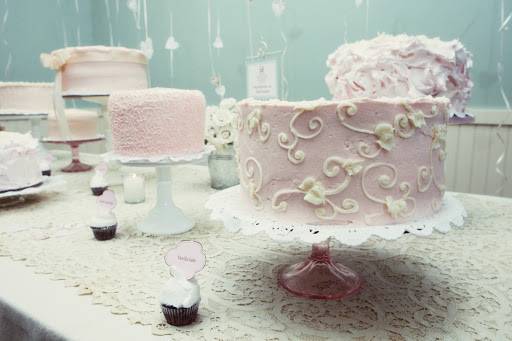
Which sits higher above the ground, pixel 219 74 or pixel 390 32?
pixel 390 32

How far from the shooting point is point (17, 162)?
6.01 feet

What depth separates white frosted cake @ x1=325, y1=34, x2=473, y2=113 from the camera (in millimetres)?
1470

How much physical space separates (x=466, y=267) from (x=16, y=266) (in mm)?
1287

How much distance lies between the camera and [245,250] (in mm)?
1367

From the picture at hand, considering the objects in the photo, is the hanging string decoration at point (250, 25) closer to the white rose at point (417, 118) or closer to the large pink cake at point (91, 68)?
the large pink cake at point (91, 68)

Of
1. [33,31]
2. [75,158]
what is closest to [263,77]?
[75,158]

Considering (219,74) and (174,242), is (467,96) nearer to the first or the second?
(174,242)

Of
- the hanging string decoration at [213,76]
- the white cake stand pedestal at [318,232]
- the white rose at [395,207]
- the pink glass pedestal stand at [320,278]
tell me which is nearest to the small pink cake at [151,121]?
the white cake stand pedestal at [318,232]

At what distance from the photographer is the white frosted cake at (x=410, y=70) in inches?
57.9

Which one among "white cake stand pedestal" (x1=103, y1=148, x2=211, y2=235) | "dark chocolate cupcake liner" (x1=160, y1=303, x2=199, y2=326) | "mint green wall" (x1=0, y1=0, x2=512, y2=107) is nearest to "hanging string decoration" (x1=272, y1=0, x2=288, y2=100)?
"mint green wall" (x1=0, y1=0, x2=512, y2=107)

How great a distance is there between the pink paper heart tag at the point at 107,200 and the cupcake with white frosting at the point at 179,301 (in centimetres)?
65

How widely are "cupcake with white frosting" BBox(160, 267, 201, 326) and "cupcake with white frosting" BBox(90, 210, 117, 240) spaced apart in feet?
2.07

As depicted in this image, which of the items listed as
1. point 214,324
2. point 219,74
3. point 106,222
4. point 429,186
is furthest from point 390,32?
point 214,324

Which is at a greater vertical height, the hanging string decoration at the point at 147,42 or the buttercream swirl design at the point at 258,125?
the hanging string decoration at the point at 147,42
